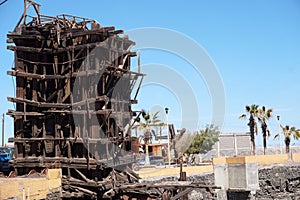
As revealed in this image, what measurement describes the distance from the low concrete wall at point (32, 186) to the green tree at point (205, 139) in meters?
36.8

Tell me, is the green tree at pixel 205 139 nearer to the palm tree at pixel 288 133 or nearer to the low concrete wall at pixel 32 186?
the palm tree at pixel 288 133

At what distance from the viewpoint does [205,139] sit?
56562mm

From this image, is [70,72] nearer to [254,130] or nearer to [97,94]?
[97,94]

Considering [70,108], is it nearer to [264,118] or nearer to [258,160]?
[258,160]

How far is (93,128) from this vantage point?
20688 millimetres

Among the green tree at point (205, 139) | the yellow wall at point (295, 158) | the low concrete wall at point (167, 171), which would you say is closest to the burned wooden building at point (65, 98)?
the low concrete wall at point (167, 171)

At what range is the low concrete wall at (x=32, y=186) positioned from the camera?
15670mm

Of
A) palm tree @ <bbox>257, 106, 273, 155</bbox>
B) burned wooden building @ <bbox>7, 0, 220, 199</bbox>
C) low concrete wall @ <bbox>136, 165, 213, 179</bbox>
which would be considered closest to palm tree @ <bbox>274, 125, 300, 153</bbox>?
palm tree @ <bbox>257, 106, 273, 155</bbox>

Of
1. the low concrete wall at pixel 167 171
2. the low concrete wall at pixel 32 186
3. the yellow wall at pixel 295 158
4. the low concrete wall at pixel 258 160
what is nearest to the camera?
the low concrete wall at pixel 32 186

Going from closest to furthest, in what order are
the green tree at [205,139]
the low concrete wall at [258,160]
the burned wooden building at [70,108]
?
the burned wooden building at [70,108]
the low concrete wall at [258,160]
the green tree at [205,139]

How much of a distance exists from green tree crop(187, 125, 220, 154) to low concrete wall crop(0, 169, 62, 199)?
36788mm

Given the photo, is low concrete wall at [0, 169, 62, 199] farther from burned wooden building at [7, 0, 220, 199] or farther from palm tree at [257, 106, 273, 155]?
palm tree at [257, 106, 273, 155]

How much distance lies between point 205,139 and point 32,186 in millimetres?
41609

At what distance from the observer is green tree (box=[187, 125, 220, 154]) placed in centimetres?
5503
